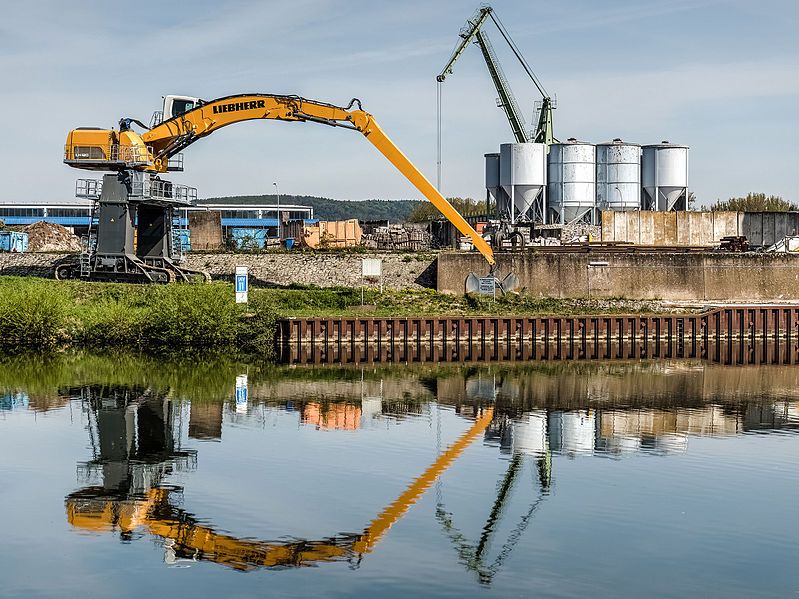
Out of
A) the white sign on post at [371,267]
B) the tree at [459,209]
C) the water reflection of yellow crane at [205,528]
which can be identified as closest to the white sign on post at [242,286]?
the white sign on post at [371,267]

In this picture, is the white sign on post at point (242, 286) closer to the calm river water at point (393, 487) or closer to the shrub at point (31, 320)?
the shrub at point (31, 320)

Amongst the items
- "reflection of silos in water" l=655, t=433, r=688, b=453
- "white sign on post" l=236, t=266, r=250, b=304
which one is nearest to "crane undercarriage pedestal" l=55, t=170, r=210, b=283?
"white sign on post" l=236, t=266, r=250, b=304

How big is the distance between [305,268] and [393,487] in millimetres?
31845

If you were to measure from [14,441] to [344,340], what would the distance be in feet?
61.7

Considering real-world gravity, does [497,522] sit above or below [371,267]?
below

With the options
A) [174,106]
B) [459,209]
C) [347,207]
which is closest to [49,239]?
[174,106]

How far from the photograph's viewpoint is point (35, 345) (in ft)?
134

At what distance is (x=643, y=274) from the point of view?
51281mm

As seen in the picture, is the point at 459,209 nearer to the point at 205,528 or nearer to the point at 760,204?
the point at 760,204

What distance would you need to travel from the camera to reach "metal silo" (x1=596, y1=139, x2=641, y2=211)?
6519 centimetres

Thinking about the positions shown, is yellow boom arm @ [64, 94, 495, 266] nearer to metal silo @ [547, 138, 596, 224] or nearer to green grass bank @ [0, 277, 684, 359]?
green grass bank @ [0, 277, 684, 359]

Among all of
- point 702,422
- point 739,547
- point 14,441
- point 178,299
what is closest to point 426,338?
point 178,299

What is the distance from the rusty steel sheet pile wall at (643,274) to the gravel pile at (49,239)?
22268mm

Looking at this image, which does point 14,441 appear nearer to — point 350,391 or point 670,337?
point 350,391
